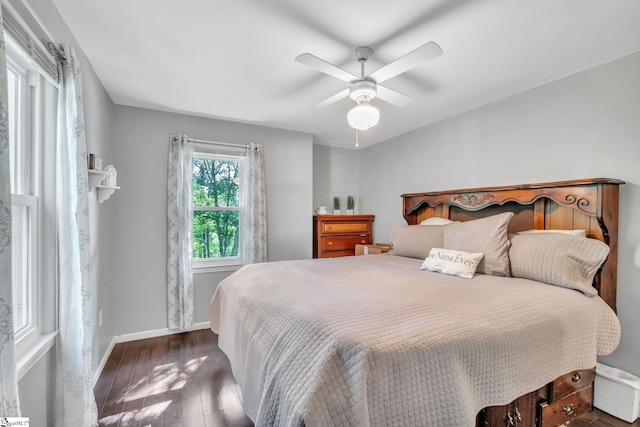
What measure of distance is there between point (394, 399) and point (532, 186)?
2.20 m

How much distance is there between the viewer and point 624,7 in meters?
1.49

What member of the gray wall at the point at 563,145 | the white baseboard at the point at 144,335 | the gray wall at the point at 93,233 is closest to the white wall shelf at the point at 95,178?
the gray wall at the point at 93,233

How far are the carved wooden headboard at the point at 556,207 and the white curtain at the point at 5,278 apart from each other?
2.99 meters

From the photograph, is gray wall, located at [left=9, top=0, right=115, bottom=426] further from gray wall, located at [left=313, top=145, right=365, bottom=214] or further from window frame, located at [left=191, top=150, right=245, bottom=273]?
gray wall, located at [left=313, top=145, right=365, bottom=214]

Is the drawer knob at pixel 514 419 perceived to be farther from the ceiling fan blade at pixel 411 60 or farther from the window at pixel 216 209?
the window at pixel 216 209

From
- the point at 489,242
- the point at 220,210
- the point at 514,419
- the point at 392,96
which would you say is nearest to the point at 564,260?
the point at 489,242

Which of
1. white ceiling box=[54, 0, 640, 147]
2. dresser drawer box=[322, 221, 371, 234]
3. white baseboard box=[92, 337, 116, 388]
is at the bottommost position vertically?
white baseboard box=[92, 337, 116, 388]

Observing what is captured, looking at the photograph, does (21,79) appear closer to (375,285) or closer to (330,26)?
(330,26)

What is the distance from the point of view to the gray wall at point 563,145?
75.4 inches

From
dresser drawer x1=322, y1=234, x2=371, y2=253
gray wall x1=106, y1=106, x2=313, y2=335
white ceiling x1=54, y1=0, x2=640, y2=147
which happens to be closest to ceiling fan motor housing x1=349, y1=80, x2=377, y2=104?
white ceiling x1=54, y1=0, x2=640, y2=147

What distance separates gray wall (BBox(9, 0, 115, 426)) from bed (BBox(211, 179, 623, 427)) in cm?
89

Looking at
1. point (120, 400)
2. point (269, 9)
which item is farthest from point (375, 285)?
point (120, 400)

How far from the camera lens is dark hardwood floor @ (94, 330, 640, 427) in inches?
69.8

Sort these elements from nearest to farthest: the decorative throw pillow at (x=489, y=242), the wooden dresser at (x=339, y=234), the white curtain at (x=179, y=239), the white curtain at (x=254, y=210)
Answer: the decorative throw pillow at (x=489, y=242) < the white curtain at (x=179, y=239) < the white curtain at (x=254, y=210) < the wooden dresser at (x=339, y=234)
